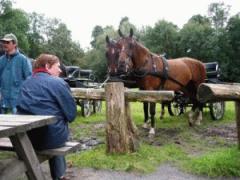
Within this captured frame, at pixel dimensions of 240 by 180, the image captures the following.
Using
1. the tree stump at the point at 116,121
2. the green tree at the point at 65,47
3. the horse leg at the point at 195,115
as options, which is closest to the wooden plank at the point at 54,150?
the tree stump at the point at 116,121

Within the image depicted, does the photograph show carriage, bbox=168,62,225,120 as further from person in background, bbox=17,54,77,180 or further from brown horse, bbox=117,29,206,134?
person in background, bbox=17,54,77,180

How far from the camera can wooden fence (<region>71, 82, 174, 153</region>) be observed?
667 centimetres

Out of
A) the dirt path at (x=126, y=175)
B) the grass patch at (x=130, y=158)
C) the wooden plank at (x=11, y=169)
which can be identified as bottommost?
the dirt path at (x=126, y=175)

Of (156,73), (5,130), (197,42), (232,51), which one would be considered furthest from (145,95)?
(197,42)

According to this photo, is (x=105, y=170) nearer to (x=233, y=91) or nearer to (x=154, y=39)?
(x=233, y=91)

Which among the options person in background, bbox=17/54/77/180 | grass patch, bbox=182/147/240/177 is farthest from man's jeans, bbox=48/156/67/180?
grass patch, bbox=182/147/240/177

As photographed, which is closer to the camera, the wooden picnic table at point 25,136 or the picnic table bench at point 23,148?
the wooden picnic table at point 25,136

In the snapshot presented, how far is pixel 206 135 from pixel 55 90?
5.36 metres

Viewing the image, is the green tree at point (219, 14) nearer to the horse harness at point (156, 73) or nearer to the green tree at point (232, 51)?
the green tree at point (232, 51)

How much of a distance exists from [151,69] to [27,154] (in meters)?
5.56

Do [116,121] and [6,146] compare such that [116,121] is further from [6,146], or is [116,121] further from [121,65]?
[6,146]

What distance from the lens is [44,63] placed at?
15.3 feet

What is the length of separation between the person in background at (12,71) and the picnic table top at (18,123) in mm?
2881

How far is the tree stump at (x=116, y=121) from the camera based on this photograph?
6.66 metres
